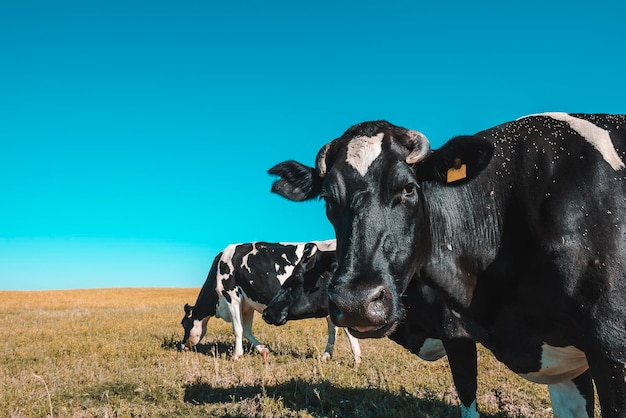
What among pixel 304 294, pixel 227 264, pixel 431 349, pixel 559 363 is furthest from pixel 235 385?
pixel 227 264

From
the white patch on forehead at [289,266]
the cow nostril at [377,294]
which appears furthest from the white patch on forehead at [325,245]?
the cow nostril at [377,294]

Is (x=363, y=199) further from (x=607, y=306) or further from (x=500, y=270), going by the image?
(x=607, y=306)

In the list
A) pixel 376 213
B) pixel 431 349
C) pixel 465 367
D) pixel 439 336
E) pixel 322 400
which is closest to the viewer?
pixel 376 213

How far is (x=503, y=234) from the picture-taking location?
4082 mm

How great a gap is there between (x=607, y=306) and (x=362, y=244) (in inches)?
60.8

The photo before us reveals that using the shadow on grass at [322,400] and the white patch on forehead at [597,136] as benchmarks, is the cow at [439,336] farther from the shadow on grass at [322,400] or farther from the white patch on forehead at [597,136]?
the white patch on forehead at [597,136]

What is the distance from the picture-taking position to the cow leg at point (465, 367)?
5441mm

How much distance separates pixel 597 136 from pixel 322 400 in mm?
4829

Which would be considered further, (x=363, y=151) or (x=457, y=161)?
(x=457, y=161)

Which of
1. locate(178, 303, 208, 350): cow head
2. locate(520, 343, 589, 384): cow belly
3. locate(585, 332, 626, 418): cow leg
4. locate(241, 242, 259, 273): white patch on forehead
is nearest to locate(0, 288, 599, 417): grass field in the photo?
locate(178, 303, 208, 350): cow head

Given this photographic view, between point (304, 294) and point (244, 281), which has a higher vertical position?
point (244, 281)

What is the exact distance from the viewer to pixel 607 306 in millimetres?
3334

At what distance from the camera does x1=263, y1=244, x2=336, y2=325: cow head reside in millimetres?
10500

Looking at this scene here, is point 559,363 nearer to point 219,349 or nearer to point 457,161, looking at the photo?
point 457,161
